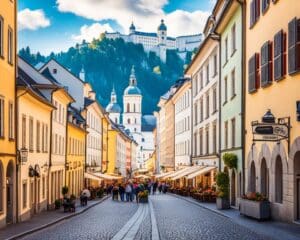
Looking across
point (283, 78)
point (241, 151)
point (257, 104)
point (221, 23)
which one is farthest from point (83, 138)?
point (283, 78)

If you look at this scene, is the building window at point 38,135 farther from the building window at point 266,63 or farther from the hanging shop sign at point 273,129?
the hanging shop sign at point 273,129

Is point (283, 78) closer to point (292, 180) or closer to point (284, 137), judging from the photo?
point (284, 137)

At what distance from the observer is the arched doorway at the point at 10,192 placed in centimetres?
2762

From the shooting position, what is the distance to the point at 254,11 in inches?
1184

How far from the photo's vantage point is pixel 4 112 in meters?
26.0

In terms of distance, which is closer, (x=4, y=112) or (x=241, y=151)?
(x=4, y=112)

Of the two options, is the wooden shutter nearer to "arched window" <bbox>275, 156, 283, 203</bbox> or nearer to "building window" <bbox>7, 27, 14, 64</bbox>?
"arched window" <bbox>275, 156, 283, 203</bbox>

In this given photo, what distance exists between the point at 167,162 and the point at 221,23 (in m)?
60.8

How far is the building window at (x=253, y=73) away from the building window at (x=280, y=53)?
443 centimetres

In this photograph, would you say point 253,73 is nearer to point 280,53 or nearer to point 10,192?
point 280,53

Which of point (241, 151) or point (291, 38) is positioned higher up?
point (291, 38)

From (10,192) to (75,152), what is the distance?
90.5ft

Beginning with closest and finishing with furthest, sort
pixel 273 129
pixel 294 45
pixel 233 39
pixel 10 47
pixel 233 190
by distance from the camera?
1. pixel 294 45
2. pixel 273 129
3. pixel 10 47
4. pixel 233 39
5. pixel 233 190

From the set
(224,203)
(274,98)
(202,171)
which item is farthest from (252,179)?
(202,171)
